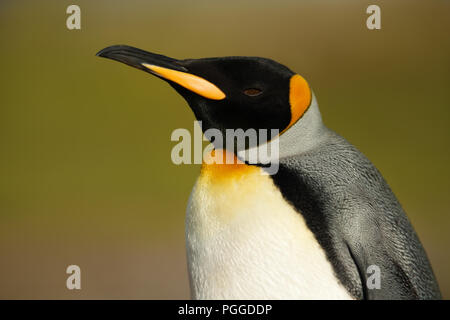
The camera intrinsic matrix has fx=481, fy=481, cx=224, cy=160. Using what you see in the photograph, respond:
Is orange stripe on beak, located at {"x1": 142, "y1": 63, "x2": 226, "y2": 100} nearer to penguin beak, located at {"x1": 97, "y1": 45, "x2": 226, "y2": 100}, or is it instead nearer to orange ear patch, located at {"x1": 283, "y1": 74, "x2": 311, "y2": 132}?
penguin beak, located at {"x1": 97, "y1": 45, "x2": 226, "y2": 100}

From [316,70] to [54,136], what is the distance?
6.31ft

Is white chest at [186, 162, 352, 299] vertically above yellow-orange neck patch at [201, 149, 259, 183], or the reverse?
yellow-orange neck patch at [201, 149, 259, 183]

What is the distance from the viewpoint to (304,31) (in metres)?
3.42

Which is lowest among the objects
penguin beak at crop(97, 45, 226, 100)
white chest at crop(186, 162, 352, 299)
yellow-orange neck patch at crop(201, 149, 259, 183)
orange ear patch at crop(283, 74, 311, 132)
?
white chest at crop(186, 162, 352, 299)

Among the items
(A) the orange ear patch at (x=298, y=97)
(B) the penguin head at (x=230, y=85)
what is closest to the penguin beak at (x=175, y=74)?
(B) the penguin head at (x=230, y=85)

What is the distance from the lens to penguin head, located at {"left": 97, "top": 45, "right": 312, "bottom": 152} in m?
0.78

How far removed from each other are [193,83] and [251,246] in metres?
0.29

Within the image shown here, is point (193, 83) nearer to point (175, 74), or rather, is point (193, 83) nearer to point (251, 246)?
point (175, 74)

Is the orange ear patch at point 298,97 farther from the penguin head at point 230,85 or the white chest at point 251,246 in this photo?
the white chest at point 251,246

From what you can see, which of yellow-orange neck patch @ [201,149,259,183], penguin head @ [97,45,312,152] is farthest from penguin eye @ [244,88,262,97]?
yellow-orange neck patch @ [201,149,259,183]

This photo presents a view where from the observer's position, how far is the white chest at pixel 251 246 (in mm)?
782

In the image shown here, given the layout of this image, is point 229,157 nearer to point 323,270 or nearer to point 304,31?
point 323,270

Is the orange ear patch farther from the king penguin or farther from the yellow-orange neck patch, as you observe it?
the yellow-orange neck patch

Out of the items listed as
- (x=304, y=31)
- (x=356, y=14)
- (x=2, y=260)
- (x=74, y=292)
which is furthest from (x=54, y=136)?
(x=356, y=14)
